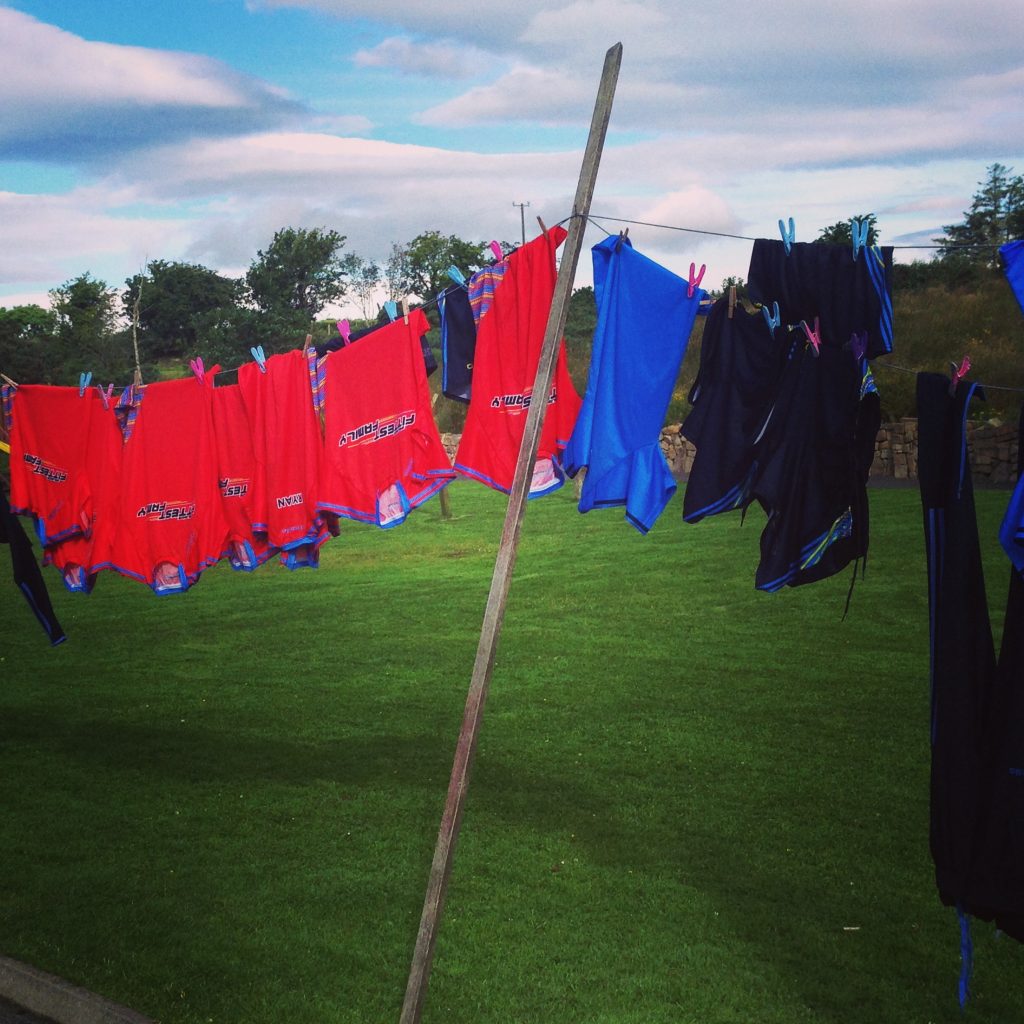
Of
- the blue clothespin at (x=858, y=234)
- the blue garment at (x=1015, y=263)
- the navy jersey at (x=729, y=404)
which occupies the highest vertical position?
the blue clothespin at (x=858, y=234)

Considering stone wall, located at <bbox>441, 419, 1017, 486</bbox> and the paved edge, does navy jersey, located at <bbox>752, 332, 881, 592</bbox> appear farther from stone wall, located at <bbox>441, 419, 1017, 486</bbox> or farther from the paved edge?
stone wall, located at <bbox>441, 419, 1017, 486</bbox>

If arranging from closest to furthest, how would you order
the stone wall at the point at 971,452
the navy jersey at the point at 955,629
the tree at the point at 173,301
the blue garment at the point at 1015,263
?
the blue garment at the point at 1015,263
the navy jersey at the point at 955,629
the stone wall at the point at 971,452
the tree at the point at 173,301

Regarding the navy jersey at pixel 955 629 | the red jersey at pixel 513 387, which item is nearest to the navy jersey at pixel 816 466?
the navy jersey at pixel 955 629

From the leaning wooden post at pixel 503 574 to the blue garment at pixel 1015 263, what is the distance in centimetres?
118

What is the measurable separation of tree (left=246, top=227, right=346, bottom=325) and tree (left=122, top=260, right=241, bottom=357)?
4.62 feet

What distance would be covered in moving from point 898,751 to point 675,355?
3090mm

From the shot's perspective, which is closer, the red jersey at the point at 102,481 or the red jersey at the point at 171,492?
the red jersey at the point at 171,492

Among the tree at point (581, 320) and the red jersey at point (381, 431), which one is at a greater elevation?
the red jersey at point (381, 431)

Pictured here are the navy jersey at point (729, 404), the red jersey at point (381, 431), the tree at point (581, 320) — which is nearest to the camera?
the navy jersey at point (729, 404)

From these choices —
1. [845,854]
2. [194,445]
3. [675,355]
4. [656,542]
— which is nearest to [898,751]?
[845,854]

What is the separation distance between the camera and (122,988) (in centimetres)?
365

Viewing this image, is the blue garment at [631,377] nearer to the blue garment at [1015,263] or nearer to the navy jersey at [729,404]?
the navy jersey at [729,404]

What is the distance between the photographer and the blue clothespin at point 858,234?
300cm

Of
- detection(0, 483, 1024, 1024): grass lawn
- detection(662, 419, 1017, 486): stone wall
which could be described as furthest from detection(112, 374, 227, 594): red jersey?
detection(662, 419, 1017, 486): stone wall
